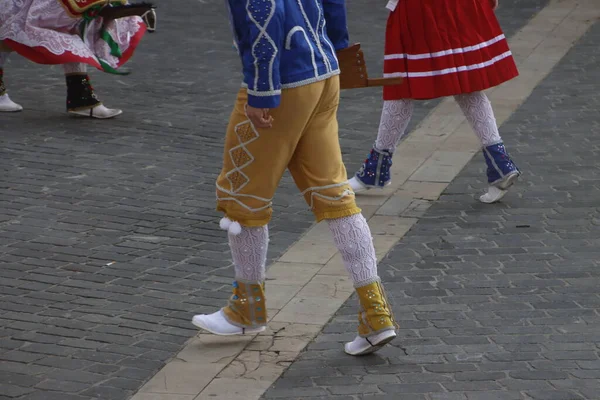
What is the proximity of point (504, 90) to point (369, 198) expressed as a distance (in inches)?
114

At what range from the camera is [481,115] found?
22.7 feet

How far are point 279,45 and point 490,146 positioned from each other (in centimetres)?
282

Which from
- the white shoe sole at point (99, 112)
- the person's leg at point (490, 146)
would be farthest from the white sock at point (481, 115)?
the white shoe sole at point (99, 112)

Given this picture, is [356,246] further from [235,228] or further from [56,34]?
[56,34]

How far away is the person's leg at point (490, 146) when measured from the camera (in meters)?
6.91

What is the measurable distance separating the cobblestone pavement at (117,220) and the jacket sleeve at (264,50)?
1205 millimetres

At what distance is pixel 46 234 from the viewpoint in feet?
21.2

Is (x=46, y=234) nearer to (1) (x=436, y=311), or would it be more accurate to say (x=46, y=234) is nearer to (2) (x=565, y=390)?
(1) (x=436, y=311)

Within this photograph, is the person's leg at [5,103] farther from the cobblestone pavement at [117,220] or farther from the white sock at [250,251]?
the white sock at [250,251]

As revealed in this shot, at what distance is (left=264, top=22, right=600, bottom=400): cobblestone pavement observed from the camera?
4.59 metres

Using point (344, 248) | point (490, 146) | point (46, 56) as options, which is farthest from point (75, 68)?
point (344, 248)

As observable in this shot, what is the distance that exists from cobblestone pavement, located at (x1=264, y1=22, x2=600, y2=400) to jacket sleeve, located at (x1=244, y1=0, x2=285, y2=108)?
1115 millimetres

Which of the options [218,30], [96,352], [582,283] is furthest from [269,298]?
[218,30]

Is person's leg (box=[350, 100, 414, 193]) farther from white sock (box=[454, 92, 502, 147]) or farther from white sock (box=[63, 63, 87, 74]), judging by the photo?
white sock (box=[63, 63, 87, 74])
